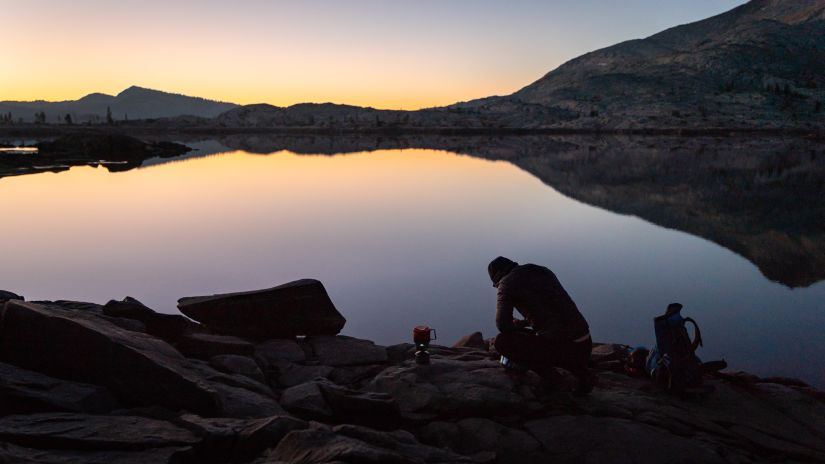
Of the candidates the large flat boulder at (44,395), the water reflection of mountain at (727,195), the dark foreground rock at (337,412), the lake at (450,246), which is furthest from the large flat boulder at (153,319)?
the water reflection of mountain at (727,195)

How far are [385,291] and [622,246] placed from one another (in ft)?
35.6

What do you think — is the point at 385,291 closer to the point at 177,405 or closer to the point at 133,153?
the point at 177,405

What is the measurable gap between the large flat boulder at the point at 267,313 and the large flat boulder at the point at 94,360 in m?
3.65

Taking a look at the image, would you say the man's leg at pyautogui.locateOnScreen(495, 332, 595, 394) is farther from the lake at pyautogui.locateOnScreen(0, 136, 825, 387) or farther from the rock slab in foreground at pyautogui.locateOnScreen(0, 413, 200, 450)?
the rock slab in foreground at pyautogui.locateOnScreen(0, 413, 200, 450)

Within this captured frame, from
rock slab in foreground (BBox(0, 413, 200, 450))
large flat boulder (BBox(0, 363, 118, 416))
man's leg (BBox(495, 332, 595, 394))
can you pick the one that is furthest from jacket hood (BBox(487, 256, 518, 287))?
large flat boulder (BBox(0, 363, 118, 416))

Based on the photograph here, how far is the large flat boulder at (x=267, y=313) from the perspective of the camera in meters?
11.8

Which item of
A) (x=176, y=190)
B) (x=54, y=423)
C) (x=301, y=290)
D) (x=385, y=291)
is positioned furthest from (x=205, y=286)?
(x=176, y=190)

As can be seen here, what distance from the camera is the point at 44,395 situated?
705 centimetres

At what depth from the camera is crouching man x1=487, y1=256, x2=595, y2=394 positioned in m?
8.73

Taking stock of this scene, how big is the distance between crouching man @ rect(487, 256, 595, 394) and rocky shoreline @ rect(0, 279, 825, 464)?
37 centimetres

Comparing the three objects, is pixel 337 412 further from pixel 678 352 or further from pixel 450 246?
pixel 450 246

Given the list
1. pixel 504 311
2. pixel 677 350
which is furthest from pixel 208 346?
pixel 677 350

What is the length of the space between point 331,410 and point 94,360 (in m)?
3.02

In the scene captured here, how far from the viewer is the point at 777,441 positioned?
7949mm
